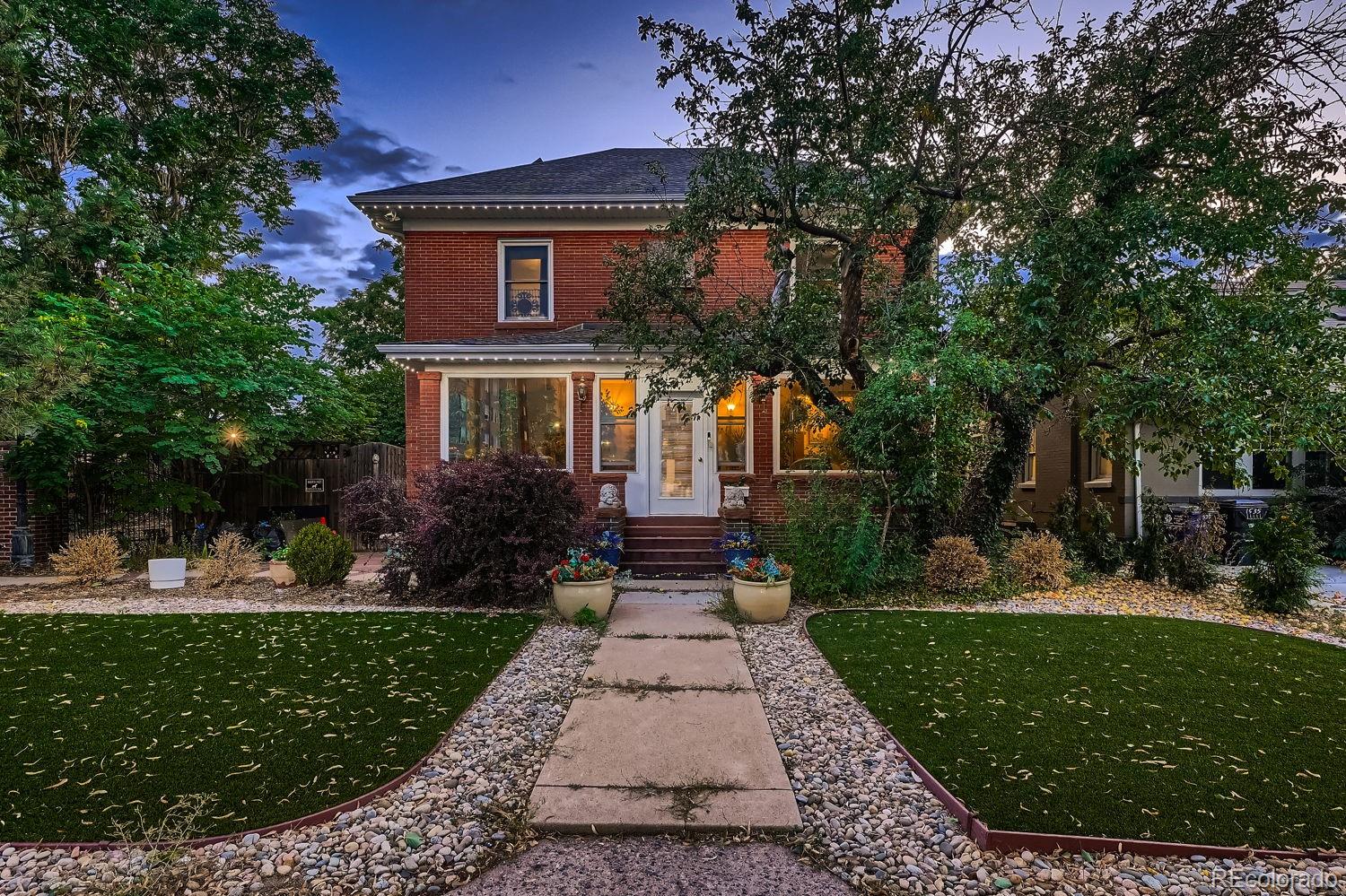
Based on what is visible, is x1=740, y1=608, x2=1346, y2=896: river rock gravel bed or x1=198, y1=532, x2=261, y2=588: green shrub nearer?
x1=740, y1=608, x2=1346, y2=896: river rock gravel bed

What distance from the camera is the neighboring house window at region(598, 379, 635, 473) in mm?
10578

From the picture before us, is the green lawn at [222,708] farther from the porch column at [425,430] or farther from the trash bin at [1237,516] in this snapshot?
the trash bin at [1237,516]

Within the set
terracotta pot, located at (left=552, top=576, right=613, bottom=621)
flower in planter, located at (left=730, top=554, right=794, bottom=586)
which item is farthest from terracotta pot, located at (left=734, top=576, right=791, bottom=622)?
terracotta pot, located at (left=552, top=576, right=613, bottom=621)

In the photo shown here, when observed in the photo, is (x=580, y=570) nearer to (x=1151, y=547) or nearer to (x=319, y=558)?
(x=319, y=558)

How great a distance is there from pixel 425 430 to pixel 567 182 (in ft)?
18.6

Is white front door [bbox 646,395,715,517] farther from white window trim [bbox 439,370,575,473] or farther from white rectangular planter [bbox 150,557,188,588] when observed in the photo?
white rectangular planter [bbox 150,557,188,588]

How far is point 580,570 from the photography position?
6.67m

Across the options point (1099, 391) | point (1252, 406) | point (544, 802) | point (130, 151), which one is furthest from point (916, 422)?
point (130, 151)

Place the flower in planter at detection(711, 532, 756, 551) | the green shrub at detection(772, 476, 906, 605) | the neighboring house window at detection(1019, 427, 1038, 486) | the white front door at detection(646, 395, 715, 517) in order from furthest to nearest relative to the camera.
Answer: the neighboring house window at detection(1019, 427, 1038, 486), the white front door at detection(646, 395, 715, 517), the flower in planter at detection(711, 532, 756, 551), the green shrub at detection(772, 476, 906, 605)

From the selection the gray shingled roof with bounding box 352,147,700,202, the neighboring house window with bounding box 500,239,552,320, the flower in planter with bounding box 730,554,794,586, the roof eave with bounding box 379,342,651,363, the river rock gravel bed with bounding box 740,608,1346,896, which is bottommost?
the river rock gravel bed with bounding box 740,608,1346,896

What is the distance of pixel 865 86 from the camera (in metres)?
6.97

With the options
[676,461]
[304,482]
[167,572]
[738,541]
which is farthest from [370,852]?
[304,482]

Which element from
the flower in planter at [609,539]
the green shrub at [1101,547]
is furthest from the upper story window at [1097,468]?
the flower in planter at [609,539]

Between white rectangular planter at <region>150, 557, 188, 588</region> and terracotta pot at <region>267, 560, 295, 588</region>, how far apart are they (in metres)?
1.22
